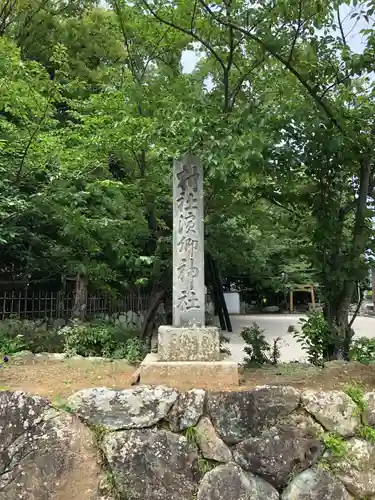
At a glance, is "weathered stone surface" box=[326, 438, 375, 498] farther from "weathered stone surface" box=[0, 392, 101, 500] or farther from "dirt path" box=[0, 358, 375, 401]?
"weathered stone surface" box=[0, 392, 101, 500]

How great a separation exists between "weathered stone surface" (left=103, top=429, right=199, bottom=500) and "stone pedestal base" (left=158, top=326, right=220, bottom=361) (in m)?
0.84

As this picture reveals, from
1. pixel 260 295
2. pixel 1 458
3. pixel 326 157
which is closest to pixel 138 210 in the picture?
pixel 326 157

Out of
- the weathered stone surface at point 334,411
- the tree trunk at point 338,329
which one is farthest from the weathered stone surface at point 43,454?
the tree trunk at point 338,329

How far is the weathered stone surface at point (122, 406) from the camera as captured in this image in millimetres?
3098

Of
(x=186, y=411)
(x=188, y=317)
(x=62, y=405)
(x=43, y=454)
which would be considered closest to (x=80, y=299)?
(x=188, y=317)

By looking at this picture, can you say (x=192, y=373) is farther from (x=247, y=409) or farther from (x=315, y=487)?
(x=315, y=487)

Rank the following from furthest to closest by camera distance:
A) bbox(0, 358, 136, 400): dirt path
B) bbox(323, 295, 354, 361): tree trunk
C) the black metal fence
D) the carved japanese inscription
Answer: the black metal fence → bbox(323, 295, 354, 361): tree trunk → the carved japanese inscription → bbox(0, 358, 136, 400): dirt path

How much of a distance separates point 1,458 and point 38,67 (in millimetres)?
5436

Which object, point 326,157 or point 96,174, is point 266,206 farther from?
point 96,174

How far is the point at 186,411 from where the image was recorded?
123 inches

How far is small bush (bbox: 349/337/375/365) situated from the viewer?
476 centimetres

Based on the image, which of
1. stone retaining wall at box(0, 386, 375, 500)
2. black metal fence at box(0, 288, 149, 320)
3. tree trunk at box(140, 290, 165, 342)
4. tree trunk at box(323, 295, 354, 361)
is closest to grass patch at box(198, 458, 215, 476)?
stone retaining wall at box(0, 386, 375, 500)

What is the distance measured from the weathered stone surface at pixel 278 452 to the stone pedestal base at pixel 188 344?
2.95 ft

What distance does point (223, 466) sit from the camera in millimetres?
3035
